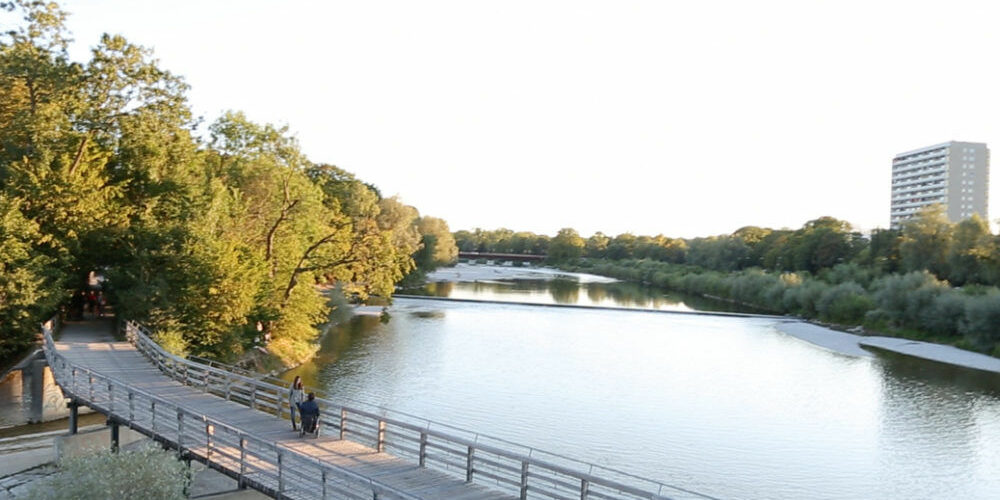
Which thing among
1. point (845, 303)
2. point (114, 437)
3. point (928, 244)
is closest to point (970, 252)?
point (928, 244)

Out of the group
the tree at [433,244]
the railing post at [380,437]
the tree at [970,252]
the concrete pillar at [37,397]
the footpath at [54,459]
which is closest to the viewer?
the railing post at [380,437]

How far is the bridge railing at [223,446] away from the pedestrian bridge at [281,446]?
2 cm

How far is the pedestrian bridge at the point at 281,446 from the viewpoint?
12.7 m

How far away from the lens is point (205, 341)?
3073 cm

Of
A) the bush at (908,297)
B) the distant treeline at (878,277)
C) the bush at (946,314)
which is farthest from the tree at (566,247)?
the bush at (946,314)

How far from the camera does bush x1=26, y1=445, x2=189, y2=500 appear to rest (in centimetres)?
1223

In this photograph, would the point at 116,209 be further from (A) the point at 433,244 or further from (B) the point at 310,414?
(A) the point at 433,244

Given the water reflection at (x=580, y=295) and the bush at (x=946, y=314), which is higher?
the bush at (x=946, y=314)

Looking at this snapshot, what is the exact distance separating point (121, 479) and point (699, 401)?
87.5 feet

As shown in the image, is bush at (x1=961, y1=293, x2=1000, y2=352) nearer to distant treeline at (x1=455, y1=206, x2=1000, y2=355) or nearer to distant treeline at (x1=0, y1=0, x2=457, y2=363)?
distant treeline at (x1=455, y1=206, x2=1000, y2=355)

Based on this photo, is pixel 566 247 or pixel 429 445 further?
pixel 566 247

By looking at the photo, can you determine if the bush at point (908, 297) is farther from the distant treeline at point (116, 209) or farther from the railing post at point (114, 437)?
the railing post at point (114, 437)

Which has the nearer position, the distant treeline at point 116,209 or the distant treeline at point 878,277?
the distant treeline at point 116,209

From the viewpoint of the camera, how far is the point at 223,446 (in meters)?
15.2
